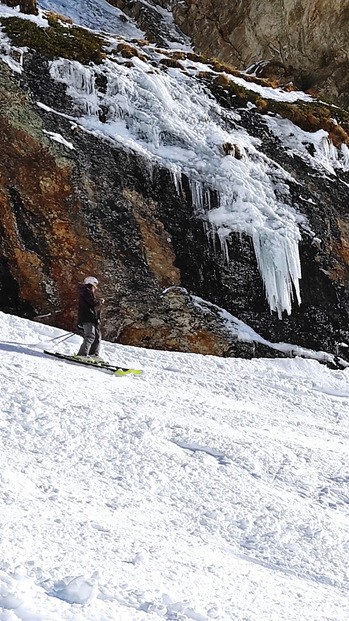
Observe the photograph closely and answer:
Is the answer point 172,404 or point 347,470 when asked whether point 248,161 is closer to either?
point 172,404

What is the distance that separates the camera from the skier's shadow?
8414 mm

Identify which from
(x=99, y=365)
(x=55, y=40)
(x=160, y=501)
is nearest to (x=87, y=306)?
(x=99, y=365)

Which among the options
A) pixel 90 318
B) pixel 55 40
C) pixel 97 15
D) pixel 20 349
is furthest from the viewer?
pixel 97 15

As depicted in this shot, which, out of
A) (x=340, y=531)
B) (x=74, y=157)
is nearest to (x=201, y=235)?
(x=74, y=157)

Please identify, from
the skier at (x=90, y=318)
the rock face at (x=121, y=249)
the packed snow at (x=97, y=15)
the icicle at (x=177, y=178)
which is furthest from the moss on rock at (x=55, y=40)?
the packed snow at (x=97, y=15)

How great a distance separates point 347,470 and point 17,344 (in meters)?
5.06

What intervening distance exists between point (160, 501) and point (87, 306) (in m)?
4.95

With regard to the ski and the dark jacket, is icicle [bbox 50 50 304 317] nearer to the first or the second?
the dark jacket

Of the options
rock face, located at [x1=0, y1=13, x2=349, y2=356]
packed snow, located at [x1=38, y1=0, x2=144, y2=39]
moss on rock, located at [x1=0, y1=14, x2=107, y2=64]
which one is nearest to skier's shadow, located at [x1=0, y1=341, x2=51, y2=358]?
rock face, located at [x1=0, y1=13, x2=349, y2=356]

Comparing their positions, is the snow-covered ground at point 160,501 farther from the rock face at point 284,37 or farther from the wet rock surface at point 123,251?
the rock face at point 284,37

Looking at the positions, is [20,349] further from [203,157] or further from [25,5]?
[25,5]

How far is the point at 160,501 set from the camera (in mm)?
4945

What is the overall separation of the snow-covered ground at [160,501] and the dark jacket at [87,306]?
0.87 metres

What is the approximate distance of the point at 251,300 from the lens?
13.1m
